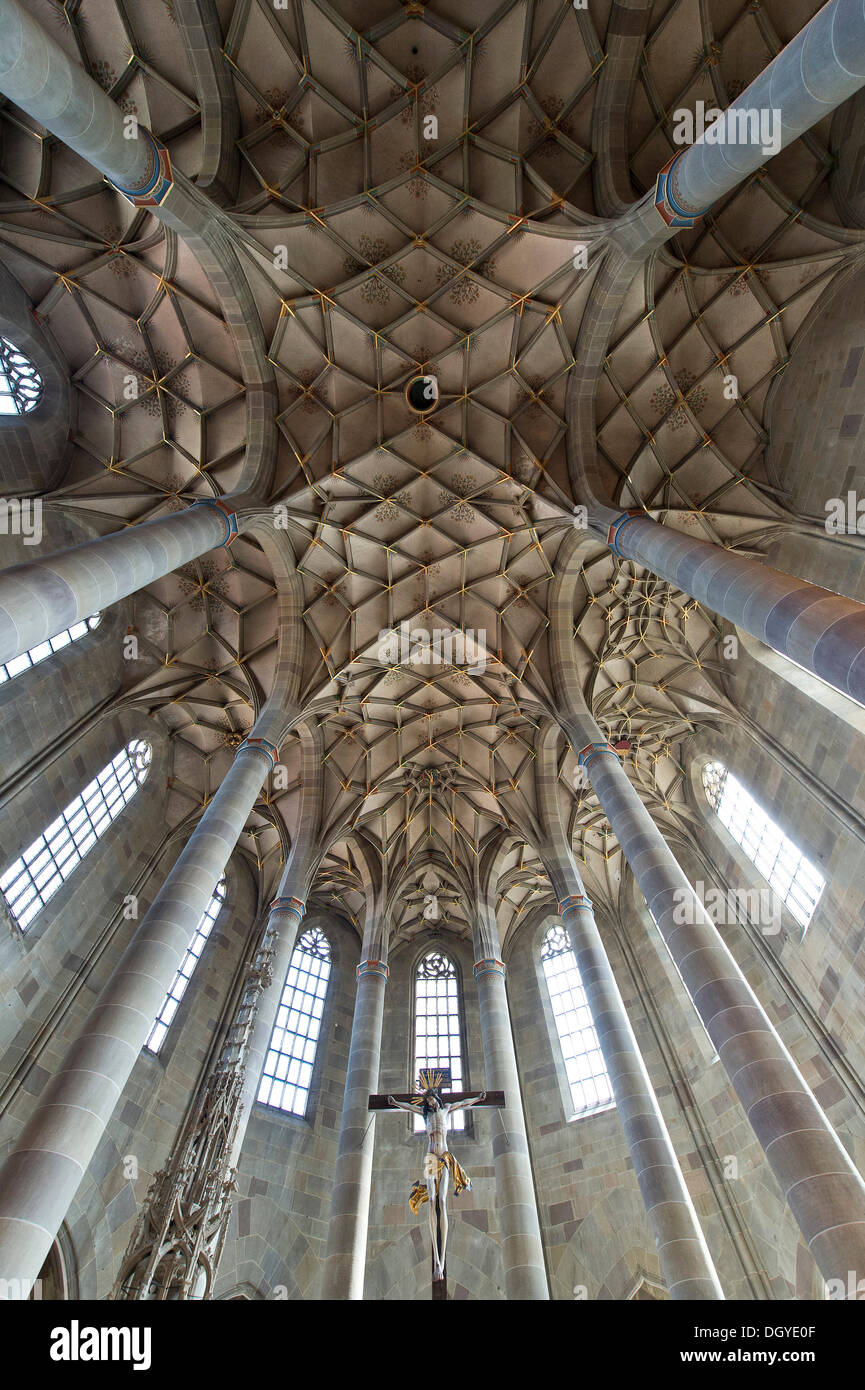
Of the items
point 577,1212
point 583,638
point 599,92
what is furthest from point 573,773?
point 599,92

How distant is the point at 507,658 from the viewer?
21.8m

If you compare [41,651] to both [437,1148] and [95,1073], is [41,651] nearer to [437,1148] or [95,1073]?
[95,1073]

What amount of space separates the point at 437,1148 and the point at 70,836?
10.7 meters

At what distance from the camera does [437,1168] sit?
1134 centimetres

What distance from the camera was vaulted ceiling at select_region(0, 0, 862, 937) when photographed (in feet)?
49.4

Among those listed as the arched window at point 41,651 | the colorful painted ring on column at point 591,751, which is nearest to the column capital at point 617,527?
the colorful painted ring on column at point 591,751

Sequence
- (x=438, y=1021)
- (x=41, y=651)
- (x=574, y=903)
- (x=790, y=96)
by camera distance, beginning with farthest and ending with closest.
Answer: (x=438, y=1021), (x=574, y=903), (x=41, y=651), (x=790, y=96)

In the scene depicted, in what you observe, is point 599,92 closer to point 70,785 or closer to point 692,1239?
point 70,785

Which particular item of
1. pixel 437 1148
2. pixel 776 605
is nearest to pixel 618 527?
pixel 776 605

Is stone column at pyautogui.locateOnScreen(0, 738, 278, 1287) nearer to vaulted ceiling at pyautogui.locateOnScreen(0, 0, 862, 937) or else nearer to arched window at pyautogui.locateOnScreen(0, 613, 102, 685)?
arched window at pyautogui.locateOnScreen(0, 613, 102, 685)

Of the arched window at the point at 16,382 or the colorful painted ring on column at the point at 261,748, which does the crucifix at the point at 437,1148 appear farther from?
the arched window at the point at 16,382

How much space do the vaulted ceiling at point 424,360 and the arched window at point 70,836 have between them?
5.97ft

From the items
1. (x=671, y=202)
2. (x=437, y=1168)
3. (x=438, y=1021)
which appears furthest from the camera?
(x=438, y=1021)
